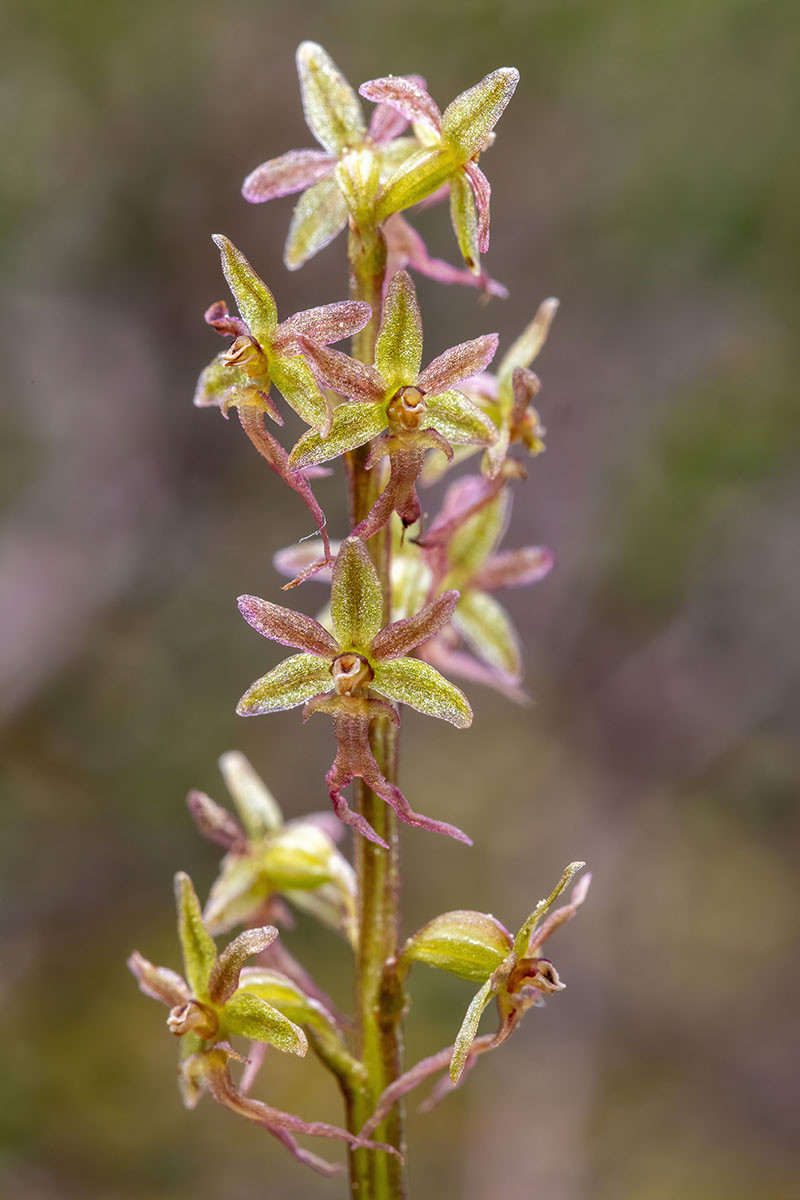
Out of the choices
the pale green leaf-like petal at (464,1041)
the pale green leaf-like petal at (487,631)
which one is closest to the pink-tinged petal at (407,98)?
the pale green leaf-like petal at (487,631)

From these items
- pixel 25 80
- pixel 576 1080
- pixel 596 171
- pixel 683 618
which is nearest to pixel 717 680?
pixel 683 618

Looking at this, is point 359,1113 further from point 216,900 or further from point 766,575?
point 766,575

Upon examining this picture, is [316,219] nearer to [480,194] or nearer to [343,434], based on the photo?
[480,194]

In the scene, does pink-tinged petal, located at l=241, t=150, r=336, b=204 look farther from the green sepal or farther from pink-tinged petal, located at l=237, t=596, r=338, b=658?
the green sepal

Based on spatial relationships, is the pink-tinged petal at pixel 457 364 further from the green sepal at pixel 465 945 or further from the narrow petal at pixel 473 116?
the green sepal at pixel 465 945

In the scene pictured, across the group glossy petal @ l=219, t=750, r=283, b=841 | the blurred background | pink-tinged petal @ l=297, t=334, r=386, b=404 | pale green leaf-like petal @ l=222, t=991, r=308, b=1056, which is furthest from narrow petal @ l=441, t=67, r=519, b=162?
the blurred background

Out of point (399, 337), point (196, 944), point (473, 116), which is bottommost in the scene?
point (196, 944)

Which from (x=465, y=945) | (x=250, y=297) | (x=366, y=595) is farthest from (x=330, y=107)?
(x=465, y=945)
